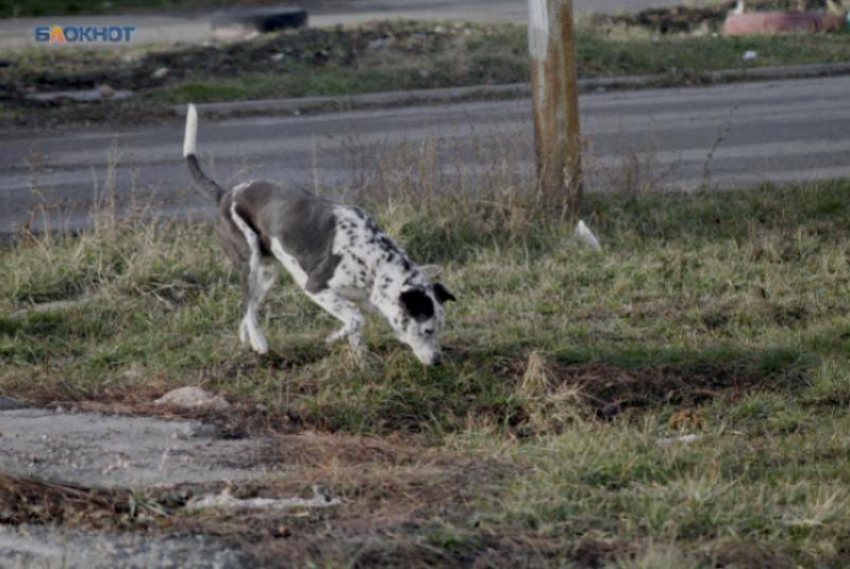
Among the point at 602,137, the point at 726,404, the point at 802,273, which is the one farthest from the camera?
the point at 602,137

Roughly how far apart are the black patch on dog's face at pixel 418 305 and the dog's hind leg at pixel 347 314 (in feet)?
1.12

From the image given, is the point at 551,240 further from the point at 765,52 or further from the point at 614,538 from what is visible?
the point at 765,52

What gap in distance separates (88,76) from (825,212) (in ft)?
30.3

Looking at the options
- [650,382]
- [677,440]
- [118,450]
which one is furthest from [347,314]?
[677,440]

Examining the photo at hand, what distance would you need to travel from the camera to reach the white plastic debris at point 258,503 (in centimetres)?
520

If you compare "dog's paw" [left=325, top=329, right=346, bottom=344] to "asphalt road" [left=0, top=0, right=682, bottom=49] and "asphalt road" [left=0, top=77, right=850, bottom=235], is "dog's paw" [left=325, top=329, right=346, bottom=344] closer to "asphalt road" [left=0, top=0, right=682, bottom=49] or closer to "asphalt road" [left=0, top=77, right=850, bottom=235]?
"asphalt road" [left=0, top=77, right=850, bottom=235]

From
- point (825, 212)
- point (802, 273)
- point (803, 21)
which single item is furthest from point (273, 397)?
point (803, 21)

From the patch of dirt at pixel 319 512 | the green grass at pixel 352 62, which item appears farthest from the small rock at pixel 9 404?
the green grass at pixel 352 62

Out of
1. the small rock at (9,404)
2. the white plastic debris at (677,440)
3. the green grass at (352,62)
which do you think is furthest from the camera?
the green grass at (352,62)

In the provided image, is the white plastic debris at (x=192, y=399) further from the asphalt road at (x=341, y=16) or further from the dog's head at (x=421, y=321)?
the asphalt road at (x=341, y=16)

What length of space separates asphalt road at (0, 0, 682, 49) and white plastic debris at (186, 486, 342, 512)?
49.2 feet

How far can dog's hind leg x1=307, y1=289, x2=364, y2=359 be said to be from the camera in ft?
24.8

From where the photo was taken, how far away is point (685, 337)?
809 cm
